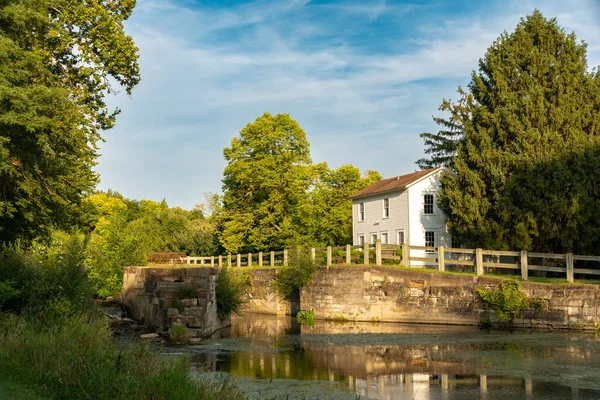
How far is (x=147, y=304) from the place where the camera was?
76.3 feet

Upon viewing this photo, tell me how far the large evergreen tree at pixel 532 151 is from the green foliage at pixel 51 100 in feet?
58.8

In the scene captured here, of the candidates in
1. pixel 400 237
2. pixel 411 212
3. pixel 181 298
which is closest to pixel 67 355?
pixel 181 298

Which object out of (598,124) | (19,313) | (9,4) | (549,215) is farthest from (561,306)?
(9,4)

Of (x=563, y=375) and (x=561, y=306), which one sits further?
(x=561, y=306)

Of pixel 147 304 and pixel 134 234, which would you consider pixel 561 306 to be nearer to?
pixel 147 304

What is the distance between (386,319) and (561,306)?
7378 millimetres

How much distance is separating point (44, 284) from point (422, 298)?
17.1m

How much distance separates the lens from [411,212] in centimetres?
3881

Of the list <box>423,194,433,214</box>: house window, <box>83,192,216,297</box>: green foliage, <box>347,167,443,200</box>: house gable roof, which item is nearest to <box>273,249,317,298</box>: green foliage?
<box>83,192,216,297</box>: green foliage

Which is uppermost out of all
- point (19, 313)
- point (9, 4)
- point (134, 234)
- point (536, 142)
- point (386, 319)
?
point (9, 4)

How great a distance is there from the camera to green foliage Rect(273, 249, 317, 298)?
30219 millimetres

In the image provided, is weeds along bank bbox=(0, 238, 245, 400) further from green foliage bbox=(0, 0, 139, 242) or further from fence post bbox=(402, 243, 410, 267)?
fence post bbox=(402, 243, 410, 267)

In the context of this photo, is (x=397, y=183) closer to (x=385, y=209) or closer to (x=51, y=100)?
(x=385, y=209)

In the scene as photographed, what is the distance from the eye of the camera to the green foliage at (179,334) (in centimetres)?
2020
